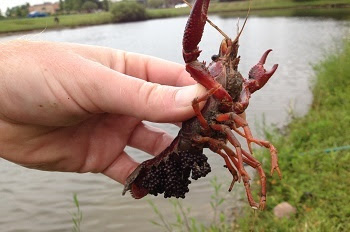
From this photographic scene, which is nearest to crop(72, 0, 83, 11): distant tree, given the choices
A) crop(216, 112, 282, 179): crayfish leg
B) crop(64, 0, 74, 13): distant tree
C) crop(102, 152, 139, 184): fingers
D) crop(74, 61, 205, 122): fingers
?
crop(64, 0, 74, 13): distant tree

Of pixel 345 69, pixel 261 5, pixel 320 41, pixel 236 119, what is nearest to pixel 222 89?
pixel 236 119

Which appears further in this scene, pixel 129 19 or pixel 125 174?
pixel 129 19

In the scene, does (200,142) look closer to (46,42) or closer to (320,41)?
(46,42)

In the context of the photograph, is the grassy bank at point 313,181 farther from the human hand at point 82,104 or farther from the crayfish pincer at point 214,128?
the human hand at point 82,104

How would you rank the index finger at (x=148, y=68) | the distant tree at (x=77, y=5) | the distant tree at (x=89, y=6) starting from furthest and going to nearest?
the distant tree at (x=89, y=6) → the distant tree at (x=77, y=5) → the index finger at (x=148, y=68)

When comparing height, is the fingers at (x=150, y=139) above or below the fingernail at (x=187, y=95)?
below

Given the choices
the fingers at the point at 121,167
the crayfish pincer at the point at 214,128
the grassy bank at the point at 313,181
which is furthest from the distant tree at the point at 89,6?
the crayfish pincer at the point at 214,128

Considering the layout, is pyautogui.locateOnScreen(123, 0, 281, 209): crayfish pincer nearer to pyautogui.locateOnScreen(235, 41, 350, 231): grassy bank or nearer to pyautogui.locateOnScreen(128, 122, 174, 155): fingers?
pyautogui.locateOnScreen(128, 122, 174, 155): fingers
